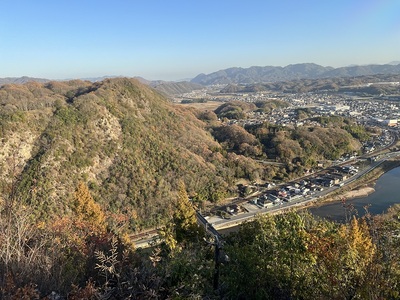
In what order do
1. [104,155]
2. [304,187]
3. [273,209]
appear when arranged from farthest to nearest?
[304,187] → [273,209] → [104,155]

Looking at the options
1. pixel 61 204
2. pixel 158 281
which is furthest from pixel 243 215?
pixel 158 281

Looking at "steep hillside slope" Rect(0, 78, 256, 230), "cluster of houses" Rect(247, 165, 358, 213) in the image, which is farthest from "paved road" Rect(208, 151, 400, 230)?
"steep hillside slope" Rect(0, 78, 256, 230)

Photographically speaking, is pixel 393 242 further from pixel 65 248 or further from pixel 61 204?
pixel 61 204

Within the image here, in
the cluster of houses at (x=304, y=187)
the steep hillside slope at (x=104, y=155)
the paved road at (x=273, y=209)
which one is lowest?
the paved road at (x=273, y=209)

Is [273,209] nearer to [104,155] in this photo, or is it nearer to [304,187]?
[304,187]

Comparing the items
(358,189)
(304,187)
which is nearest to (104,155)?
(304,187)

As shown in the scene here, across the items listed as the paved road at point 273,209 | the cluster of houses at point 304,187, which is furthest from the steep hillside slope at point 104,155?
the cluster of houses at point 304,187

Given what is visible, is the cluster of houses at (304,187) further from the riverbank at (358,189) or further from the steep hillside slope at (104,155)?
the steep hillside slope at (104,155)

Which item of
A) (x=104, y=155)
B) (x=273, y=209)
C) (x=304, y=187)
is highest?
(x=104, y=155)

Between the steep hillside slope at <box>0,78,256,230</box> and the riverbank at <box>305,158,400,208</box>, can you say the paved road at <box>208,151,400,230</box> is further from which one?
the steep hillside slope at <box>0,78,256,230</box>
